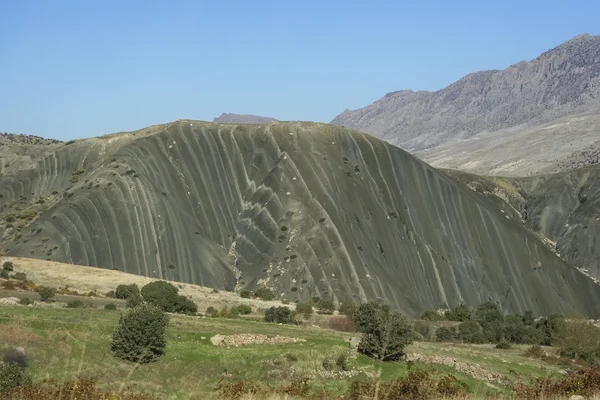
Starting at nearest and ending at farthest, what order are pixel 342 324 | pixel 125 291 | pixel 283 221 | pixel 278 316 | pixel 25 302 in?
pixel 25 302
pixel 278 316
pixel 125 291
pixel 342 324
pixel 283 221

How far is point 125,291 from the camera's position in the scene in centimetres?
5550

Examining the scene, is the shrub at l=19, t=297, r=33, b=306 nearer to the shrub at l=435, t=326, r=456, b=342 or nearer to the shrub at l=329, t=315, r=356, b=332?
the shrub at l=329, t=315, r=356, b=332

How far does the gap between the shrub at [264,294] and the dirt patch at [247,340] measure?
35.7m

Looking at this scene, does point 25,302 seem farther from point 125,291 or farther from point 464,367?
point 464,367

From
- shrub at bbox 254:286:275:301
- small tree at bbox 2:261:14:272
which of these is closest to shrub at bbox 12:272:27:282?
small tree at bbox 2:261:14:272

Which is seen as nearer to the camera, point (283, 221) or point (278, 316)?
point (278, 316)

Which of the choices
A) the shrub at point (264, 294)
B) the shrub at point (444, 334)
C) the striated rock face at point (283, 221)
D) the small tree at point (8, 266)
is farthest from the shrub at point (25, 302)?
the striated rock face at point (283, 221)

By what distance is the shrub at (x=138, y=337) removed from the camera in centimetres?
2905

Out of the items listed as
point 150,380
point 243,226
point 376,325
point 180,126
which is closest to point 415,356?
point 376,325

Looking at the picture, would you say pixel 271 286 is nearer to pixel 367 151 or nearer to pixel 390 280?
pixel 390 280

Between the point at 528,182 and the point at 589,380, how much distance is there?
16274 cm

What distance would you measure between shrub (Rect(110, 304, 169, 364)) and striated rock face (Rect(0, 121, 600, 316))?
54207 millimetres

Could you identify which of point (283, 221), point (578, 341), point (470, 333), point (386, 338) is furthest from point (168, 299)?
point (283, 221)

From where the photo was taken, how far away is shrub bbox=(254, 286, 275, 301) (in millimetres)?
72494
